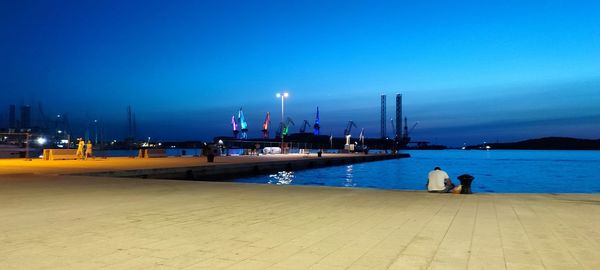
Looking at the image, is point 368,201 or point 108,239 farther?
point 368,201

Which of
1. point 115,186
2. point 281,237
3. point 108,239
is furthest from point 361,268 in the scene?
point 115,186

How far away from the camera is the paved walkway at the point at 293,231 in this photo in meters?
6.07

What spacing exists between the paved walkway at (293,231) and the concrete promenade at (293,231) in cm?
2

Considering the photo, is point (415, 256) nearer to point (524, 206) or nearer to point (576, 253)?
point (576, 253)

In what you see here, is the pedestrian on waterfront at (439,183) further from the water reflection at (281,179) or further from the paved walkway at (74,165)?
the water reflection at (281,179)

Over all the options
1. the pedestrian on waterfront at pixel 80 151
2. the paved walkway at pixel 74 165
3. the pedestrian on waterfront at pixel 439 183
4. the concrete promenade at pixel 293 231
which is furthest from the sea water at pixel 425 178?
the concrete promenade at pixel 293 231

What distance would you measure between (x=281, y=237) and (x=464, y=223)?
12.0 feet

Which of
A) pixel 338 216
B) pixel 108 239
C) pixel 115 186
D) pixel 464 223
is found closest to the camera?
pixel 108 239

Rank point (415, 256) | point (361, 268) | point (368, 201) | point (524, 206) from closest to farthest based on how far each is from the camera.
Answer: point (361, 268) < point (415, 256) < point (524, 206) < point (368, 201)

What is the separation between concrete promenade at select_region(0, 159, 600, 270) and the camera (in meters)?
6.07

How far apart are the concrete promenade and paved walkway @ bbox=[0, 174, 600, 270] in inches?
0.7

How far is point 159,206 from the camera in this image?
1127 centimetres

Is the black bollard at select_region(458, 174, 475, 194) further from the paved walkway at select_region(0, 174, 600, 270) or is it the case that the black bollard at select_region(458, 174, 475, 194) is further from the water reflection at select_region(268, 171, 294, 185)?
the water reflection at select_region(268, 171, 294, 185)

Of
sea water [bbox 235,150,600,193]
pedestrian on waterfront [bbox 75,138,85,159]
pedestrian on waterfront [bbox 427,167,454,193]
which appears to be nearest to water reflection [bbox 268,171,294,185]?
sea water [bbox 235,150,600,193]
